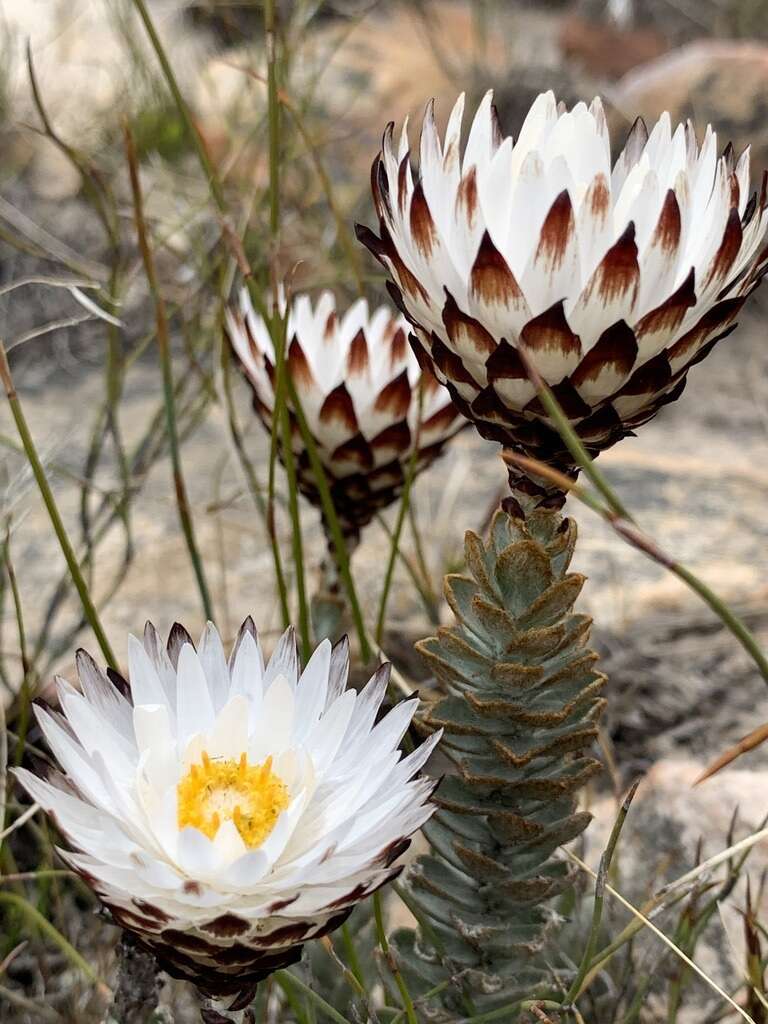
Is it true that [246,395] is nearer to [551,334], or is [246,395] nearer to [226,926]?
[551,334]

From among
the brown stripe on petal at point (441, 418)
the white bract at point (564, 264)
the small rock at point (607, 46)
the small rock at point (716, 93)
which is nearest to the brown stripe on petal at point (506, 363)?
the white bract at point (564, 264)

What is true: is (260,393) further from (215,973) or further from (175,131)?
(175,131)

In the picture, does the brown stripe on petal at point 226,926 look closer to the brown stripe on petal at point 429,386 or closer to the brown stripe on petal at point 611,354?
the brown stripe on petal at point 611,354

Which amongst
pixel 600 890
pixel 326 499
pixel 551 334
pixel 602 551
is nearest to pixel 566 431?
pixel 551 334

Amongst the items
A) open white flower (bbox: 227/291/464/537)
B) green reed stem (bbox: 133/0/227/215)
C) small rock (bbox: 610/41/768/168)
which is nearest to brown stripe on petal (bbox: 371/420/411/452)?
open white flower (bbox: 227/291/464/537)

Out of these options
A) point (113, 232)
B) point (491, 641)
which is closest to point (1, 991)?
point (491, 641)

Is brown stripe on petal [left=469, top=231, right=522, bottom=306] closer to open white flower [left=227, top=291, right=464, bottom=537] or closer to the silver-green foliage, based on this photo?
the silver-green foliage
